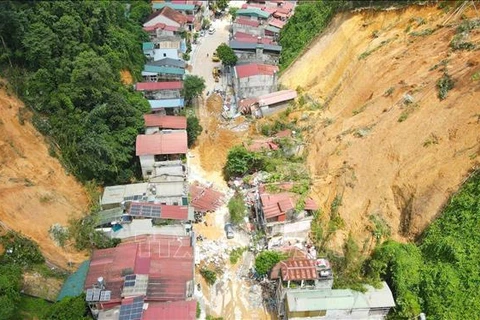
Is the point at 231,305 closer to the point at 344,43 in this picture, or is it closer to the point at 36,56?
the point at 36,56

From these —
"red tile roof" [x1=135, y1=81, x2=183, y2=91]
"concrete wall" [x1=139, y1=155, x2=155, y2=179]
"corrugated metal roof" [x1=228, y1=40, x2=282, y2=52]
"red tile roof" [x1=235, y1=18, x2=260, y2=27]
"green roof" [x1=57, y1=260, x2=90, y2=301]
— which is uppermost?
"red tile roof" [x1=235, y1=18, x2=260, y2=27]

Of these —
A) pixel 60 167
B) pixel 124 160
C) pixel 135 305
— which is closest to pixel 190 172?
pixel 124 160

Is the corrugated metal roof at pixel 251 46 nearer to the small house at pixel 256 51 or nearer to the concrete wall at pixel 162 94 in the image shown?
the small house at pixel 256 51

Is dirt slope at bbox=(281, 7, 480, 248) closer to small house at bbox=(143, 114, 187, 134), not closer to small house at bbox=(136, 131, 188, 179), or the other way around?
small house at bbox=(136, 131, 188, 179)

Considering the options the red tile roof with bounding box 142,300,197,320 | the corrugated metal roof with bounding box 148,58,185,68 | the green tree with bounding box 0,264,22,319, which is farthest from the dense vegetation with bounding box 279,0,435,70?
the green tree with bounding box 0,264,22,319

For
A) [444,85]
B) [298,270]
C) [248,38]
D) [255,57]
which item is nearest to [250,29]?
[248,38]
